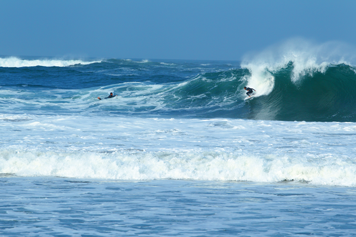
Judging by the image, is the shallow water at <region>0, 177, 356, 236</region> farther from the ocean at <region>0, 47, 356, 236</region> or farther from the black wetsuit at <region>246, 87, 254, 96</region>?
the black wetsuit at <region>246, 87, 254, 96</region>

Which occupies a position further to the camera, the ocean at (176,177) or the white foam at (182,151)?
the white foam at (182,151)

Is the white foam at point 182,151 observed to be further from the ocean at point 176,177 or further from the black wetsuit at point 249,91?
the black wetsuit at point 249,91

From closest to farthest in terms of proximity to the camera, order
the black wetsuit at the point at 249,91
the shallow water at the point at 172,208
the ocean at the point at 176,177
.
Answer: the shallow water at the point at 172,208
the ocean at the point at 176,177
the black wetsuit at the point at 249,91

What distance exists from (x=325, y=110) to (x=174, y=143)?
801cm

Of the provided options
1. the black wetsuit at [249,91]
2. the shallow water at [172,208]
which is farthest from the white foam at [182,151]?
the black wetsuit at [249,91]

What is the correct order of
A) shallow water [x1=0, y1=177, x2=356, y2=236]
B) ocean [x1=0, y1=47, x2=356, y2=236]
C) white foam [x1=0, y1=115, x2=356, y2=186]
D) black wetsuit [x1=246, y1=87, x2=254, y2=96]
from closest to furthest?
shallow water [x1=0, y1=177, x2=356, y2=236] → ocean [x1=0, y1=47, x2=356, y2=236] → white foam [x1=0, y1=115, x2=356, y2=186] → black wetsuit [x1=246, y1=87, x2=254, y2=96]

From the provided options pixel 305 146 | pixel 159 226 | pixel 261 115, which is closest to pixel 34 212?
pixel 159 226

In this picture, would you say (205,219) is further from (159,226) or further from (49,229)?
(49,229)

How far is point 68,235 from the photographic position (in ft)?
12.0

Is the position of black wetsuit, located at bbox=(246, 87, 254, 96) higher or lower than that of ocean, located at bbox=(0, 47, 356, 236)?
higher

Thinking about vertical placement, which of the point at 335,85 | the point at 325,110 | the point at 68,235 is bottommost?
the point at 68,235

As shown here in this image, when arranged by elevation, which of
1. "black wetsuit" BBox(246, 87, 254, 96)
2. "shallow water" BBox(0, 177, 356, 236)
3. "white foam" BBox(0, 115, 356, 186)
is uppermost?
"black wetsuit" BBox(246, 87, 254, 96)

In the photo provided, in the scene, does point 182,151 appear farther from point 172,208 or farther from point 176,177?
point 172,208

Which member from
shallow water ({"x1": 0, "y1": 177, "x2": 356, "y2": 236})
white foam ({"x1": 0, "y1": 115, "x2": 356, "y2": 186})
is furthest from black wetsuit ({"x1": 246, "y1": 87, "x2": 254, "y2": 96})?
shallow water ({"x1": 0, "y1": 177, "x2": 356, "y2": 236})
